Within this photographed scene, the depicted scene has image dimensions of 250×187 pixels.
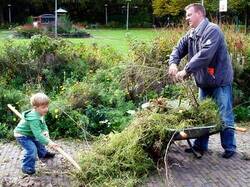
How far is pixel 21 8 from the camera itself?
5788cm

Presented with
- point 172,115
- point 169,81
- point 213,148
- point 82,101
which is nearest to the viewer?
point 172,115

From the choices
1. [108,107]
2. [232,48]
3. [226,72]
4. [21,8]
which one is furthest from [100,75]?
[21,8]

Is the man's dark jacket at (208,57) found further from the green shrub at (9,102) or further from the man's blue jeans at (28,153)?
the green shrub at (9,102)

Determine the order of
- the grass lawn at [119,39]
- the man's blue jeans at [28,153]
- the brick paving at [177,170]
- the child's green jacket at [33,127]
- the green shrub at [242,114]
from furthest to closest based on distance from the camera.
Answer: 1. the grass lawn at [119,39]
2. the green shrub at [242,114]
3. the man's blue jeans at [28,153]
4. the child's green jacket at [33,127]
5. the brick paving at [177,170]

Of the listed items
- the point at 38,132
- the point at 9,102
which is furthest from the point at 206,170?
the point at 9,102

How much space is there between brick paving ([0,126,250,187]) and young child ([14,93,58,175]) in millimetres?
176

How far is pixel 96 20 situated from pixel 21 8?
8690mm

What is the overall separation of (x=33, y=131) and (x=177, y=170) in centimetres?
188

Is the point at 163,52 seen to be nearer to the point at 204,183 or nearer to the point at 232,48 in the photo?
the point at 232,48

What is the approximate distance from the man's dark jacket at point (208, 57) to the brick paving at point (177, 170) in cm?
105

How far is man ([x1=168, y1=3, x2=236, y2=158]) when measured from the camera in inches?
263

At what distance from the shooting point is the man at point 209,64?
669cm

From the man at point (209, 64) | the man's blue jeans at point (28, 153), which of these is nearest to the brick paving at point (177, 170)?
the man's blue jeans at point (28, 153)

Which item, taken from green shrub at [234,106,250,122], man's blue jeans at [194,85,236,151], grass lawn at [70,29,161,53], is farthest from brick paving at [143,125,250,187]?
grass lawn at [70,29,161,53]
